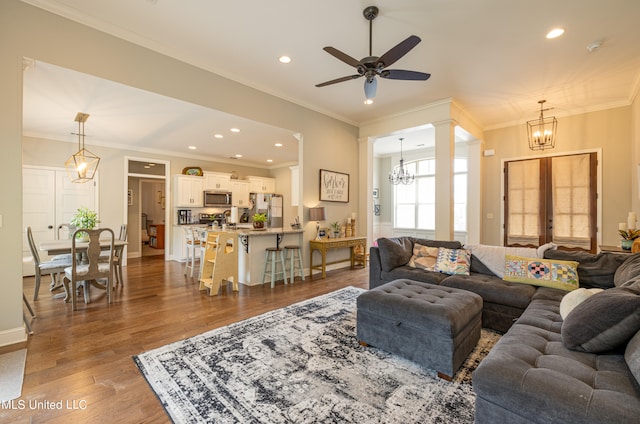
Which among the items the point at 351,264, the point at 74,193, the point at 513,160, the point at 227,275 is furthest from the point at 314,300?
the point at 74,193

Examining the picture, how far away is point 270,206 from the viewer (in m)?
9.13

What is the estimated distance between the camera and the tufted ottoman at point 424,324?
2006 millimetres

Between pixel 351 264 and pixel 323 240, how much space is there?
1055mm

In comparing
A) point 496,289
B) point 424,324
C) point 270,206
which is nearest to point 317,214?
point 496,289

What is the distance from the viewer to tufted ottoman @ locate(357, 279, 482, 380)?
2006 mm

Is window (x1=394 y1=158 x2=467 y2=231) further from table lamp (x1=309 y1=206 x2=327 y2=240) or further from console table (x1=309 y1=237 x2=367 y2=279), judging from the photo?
table lamp (x1=309 y1=206 x2=327 y2=240)

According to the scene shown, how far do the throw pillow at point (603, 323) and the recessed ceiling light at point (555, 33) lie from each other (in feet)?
9.76

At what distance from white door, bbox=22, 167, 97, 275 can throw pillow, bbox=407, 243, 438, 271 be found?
6.78m

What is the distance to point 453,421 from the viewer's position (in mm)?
1607

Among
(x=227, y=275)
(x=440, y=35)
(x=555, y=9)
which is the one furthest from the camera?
(x=227, y=275)

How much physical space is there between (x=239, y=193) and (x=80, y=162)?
3.97m

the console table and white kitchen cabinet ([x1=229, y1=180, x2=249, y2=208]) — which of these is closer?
the console table

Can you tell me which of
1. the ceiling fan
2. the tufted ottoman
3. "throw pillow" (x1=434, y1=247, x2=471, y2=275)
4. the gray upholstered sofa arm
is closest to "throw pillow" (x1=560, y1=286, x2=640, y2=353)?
the tufted ottoman

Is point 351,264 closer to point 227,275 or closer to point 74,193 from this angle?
point 227,275
